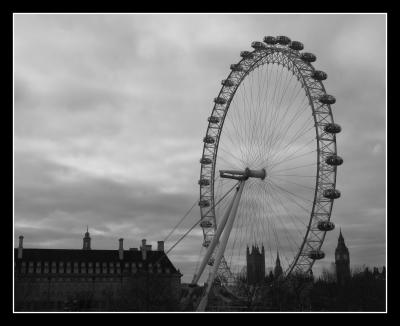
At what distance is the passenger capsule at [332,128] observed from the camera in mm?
37969

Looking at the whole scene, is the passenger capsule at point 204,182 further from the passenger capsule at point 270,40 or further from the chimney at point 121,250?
the chimney at point 121,250

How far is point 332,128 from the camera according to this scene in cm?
3797

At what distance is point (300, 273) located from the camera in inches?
1565

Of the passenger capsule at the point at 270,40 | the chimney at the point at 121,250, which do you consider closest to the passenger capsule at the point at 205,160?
the passenger capsule at the point at 270,40

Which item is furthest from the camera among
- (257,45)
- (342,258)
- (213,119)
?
(342,258)

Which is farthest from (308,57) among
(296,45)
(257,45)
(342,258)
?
(342,258)

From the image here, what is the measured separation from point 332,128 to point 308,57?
5.45m

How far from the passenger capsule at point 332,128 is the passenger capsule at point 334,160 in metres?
1.65

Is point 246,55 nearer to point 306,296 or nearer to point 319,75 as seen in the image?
point 319,75

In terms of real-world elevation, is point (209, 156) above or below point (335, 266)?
above
